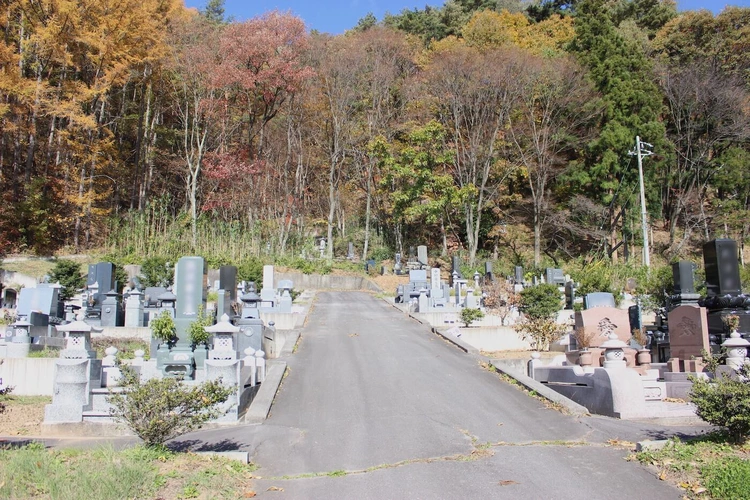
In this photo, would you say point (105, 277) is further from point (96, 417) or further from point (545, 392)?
point (545, 392)

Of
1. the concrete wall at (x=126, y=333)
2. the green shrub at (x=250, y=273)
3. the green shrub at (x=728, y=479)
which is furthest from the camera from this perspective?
the green shrub at (x=250, y=273)

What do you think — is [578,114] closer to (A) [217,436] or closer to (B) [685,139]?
(B) [685,139]

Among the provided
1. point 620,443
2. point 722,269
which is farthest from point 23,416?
point 722,269

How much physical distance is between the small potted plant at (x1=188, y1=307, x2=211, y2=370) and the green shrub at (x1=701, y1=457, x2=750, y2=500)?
27.1 feet

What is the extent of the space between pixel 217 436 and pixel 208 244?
24293 mm

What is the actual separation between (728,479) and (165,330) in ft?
30.4

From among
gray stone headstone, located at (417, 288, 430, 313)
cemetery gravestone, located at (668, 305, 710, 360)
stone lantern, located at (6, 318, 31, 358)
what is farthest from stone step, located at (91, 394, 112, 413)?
gray stone headstone, located at (417, 288, 430, 313)

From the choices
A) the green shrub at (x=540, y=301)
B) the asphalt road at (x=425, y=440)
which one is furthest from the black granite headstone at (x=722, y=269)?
the asphalt road at (x=425, y=440)

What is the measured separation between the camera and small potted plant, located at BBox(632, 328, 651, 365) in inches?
482

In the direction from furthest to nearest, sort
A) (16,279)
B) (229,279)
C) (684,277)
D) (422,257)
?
(422,257) → (16,279) → (229,279) → (684,277)

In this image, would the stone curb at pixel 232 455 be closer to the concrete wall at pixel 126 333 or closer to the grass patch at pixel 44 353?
the grass patch at pixel 44 353

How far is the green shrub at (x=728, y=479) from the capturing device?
5.30 metres

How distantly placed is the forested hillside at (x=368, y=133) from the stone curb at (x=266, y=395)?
19.0 m

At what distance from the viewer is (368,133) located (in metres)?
38.5
